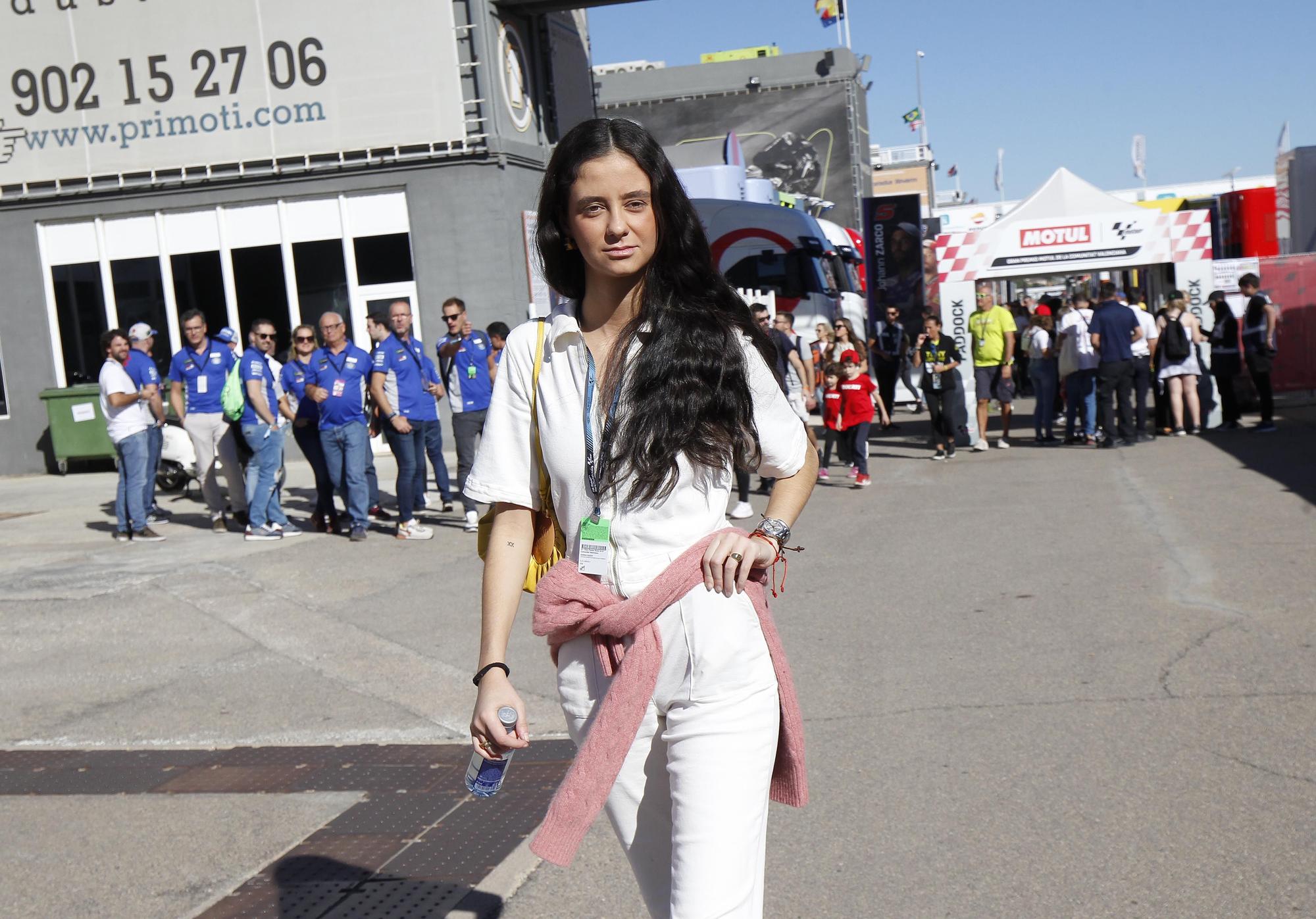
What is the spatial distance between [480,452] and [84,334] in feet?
61.6

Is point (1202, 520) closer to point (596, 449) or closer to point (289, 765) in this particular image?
point (289, 765)

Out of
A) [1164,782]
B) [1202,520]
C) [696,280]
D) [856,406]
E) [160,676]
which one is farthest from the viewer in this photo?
[856,406]

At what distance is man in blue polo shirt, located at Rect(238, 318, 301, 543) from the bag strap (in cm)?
936

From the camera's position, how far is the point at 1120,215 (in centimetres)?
1700

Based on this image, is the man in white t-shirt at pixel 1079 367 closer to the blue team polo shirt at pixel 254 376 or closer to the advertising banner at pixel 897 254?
the advertising banner at pixel 897 254

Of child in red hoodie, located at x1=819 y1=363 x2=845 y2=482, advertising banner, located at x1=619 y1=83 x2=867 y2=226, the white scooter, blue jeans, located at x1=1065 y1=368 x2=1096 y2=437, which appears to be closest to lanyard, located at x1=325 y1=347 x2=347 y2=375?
the white scooter

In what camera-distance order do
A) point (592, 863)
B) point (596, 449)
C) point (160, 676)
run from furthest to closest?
point (160, 676), point (592, 863), point (596, 449)

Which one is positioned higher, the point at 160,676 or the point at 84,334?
the point at 84,334

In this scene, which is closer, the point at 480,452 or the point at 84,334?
the point at 480,452

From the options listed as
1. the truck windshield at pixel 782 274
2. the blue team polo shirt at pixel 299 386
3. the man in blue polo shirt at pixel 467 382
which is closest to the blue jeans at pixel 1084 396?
the truck windshield at pixel 782 274

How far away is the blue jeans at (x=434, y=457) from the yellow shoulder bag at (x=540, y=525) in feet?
29.1

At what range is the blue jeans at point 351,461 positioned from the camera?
1101cm

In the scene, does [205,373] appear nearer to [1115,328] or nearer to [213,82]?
[213,82]

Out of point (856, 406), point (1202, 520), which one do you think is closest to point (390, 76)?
point (856, 406)
